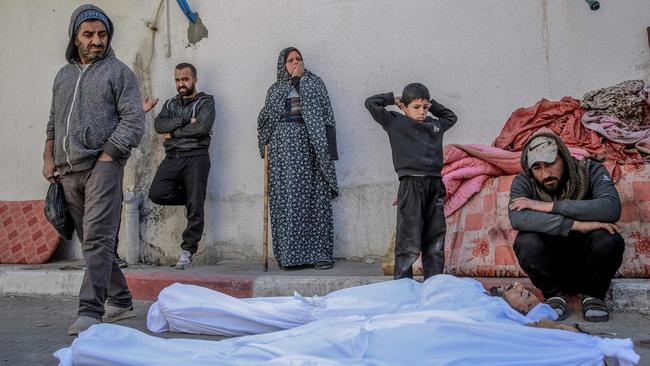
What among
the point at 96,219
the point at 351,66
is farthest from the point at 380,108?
the point at 96,219

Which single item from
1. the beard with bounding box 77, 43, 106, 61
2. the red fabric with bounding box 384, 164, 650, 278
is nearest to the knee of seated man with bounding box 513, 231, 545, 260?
the red fabric with bounding box 384, 164, 650, 278

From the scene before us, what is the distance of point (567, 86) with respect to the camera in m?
5.65

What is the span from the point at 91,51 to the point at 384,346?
106 inches

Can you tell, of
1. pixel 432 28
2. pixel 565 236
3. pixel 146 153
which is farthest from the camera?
pixel 146 153

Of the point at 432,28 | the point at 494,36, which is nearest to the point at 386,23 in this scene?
the point at 432,28

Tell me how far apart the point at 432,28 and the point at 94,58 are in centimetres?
304

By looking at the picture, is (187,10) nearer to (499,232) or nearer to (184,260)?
(184,260)

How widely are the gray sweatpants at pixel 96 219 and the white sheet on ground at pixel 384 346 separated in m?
1.32

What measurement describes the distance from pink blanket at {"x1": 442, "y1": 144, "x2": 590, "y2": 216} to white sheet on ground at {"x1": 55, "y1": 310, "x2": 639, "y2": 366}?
251cm

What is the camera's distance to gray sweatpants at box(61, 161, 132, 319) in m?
3.99

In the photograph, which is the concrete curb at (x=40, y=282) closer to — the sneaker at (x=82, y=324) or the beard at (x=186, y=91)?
the beard at (x=186, y=91)

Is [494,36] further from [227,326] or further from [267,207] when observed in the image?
[227,326]

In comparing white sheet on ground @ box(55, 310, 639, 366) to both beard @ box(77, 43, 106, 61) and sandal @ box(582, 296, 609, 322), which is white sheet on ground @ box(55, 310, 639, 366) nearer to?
sandal @ box(582, 296, 609, 322)

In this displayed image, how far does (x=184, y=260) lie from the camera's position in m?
6.16
